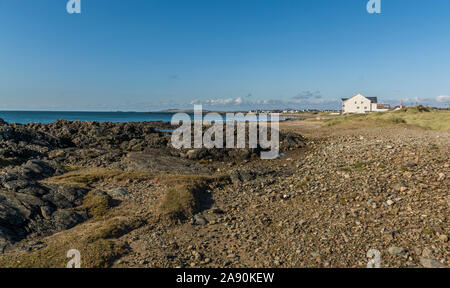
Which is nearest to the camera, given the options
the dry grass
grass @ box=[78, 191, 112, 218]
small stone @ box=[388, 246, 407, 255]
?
small stone @ box=[388, 246, 407, 255]

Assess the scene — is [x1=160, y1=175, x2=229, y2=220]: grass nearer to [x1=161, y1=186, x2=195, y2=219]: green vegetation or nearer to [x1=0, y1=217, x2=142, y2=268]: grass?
[x1=161, y1=186, x2=195, y2=219]: green vegetation

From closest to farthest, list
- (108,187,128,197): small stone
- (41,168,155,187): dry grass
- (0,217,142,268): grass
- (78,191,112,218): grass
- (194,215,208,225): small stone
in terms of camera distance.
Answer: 1. (0,217,142,268): grass
2. (194,215,208,225): small stone
3. (78,191,112,218): grass
4. (108,187,128,197): small stone
5. (41,168,155,187): dry grass

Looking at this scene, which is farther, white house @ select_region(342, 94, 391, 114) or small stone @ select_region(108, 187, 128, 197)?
white house @ select_region(342, 94, 391, 114)

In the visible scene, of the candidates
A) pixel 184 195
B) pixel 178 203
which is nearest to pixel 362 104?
pixel 184 195

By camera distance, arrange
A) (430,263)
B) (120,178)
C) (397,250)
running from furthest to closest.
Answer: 1. (120,178)
2. (397,250)
3. (430,263)

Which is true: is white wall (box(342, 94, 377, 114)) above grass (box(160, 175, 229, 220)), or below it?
above

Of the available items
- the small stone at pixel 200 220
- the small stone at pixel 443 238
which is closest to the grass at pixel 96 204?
the small stone at pixel 200 220

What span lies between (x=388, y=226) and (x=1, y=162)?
2326cm

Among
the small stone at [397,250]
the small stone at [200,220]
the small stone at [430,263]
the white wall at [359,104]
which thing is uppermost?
the white wall at [359,104]

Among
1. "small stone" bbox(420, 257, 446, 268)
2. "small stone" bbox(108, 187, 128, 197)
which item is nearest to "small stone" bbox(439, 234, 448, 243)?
"small stone" bbox(420, 257, 446, 268)

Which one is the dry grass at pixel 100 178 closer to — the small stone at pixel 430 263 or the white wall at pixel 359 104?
the small stone at pixel 430 263

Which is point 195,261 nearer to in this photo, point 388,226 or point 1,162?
point 388,226

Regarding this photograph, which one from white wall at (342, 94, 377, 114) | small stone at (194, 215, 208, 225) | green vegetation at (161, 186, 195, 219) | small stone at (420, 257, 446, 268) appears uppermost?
white wall at (342, 94, 377, 114)

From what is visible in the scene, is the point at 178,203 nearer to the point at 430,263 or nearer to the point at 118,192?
the point at 118,192
